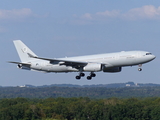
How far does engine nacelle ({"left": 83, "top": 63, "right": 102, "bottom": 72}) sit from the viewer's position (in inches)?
2900

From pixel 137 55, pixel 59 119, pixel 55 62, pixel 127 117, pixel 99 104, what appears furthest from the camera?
pixel 99 104

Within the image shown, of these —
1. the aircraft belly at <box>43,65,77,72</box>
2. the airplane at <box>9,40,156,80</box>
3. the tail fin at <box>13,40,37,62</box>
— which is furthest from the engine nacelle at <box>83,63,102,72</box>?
the tail fin at <box>13,40,37,62</box>

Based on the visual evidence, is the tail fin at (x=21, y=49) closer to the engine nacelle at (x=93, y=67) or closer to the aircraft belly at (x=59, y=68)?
the aircraft belly at (x=59, y=68)

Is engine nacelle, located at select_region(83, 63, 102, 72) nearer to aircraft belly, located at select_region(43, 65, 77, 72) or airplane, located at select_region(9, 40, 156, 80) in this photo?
airplane, located at select_region(9, 40, 156, 80)

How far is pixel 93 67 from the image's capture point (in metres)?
74.2

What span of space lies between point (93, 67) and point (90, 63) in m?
1.83

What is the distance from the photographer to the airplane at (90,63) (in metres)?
72.4

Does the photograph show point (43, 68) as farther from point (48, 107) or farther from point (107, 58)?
point (48, 107)

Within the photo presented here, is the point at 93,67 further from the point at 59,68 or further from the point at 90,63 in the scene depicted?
the point at 59,68

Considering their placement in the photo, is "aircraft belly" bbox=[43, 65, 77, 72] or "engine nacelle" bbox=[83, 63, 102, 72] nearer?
"engine nacelle" bbox=[83, 63, 102, 72]

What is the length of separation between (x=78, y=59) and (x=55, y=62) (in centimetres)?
436

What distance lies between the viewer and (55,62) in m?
77.2

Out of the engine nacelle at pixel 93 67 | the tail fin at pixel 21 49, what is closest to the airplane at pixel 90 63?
the engine nacelle at pixel 93 67

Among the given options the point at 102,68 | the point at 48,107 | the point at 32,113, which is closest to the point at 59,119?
the point at 32,113
